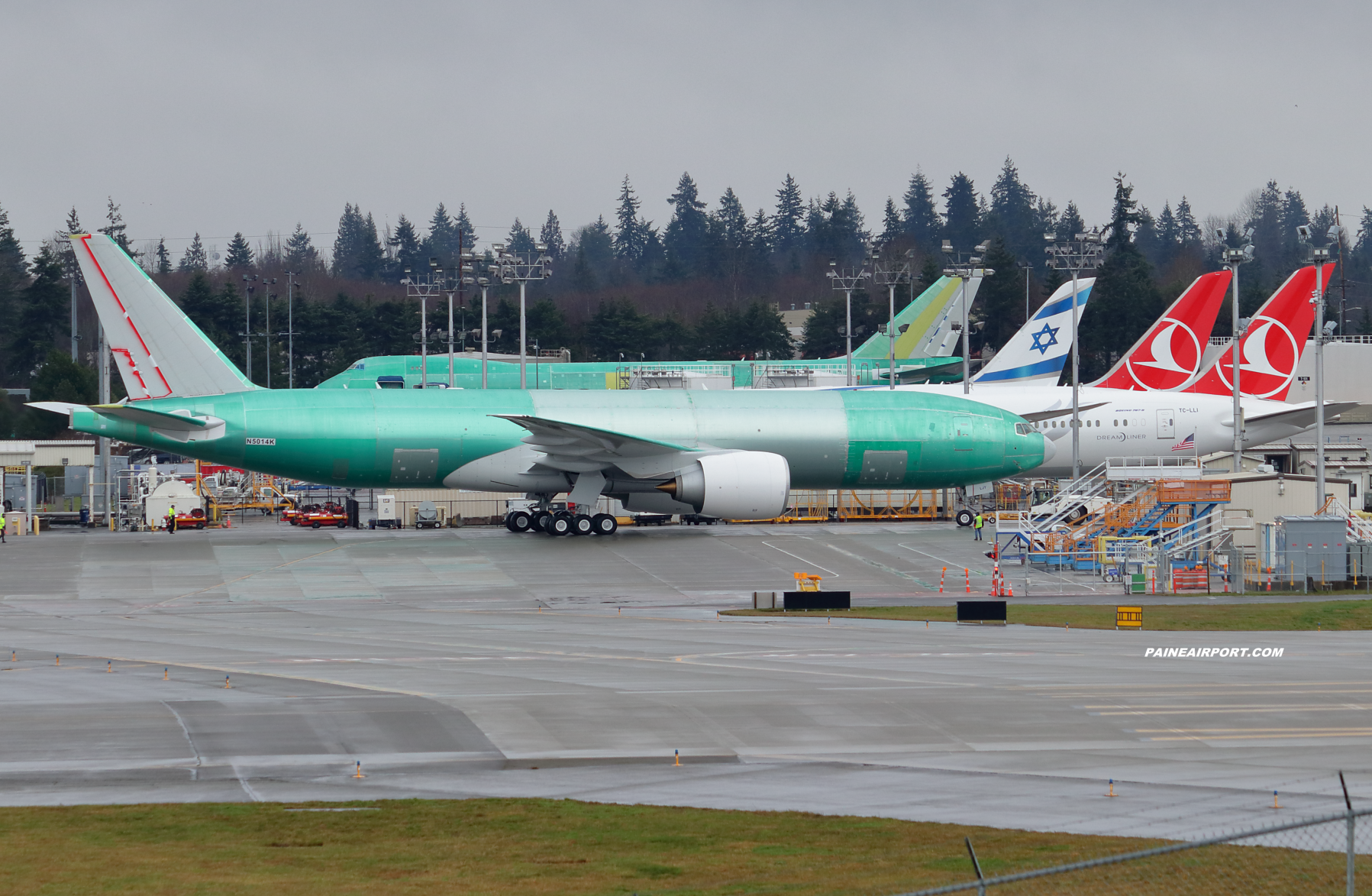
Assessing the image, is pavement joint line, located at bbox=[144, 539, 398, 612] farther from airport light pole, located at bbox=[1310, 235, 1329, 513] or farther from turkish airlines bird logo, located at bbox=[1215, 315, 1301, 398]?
→ turkish airlines bird logo, located at bbox=[1215, 315, 1301, 398]

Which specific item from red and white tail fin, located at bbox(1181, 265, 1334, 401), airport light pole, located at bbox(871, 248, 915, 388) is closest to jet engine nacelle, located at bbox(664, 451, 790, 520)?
airport light pole, located at bbox(871, 248, 915, 388)

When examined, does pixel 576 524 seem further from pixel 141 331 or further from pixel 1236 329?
pixel 1236 329

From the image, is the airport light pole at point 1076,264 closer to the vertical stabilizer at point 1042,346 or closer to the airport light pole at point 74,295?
the vertical stabilizer at point 1042,346

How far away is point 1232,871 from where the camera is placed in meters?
11.8

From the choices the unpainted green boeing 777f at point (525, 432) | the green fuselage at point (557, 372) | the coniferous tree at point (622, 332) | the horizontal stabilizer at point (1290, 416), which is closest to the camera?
the unpainted green boeing 777f at point (525, 432)

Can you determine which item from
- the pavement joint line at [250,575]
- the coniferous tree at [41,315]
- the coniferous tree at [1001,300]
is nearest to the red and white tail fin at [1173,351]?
the pavement joint line at [250,575]

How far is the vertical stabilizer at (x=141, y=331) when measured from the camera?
1753 inches

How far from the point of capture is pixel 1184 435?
54344mm

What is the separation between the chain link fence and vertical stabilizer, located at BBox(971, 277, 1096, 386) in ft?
187

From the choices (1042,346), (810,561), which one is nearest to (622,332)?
(1042,346)

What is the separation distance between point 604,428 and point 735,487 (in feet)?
17.2

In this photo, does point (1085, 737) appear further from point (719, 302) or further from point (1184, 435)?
point (719, 302)

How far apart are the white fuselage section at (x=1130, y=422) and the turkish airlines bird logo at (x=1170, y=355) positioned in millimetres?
6691

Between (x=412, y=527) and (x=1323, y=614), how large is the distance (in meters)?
34.4
